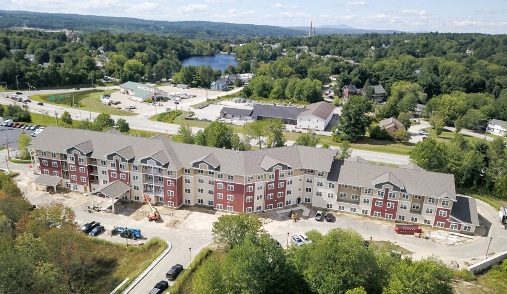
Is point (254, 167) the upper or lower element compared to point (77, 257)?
upper

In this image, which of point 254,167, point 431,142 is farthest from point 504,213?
point 254,167

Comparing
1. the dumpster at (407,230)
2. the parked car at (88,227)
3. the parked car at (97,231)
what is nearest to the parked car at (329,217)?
the dumpster at (407,230)

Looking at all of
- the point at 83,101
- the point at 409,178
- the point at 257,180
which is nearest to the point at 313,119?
the point at 409,178

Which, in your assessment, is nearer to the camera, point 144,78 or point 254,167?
point 254,167

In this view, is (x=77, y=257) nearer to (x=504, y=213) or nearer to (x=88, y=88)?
(x=504, y=213)

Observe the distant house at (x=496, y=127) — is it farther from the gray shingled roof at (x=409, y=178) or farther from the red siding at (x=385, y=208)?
the red siding at (x=385, y=208)

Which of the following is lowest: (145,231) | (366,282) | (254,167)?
(145,231)
